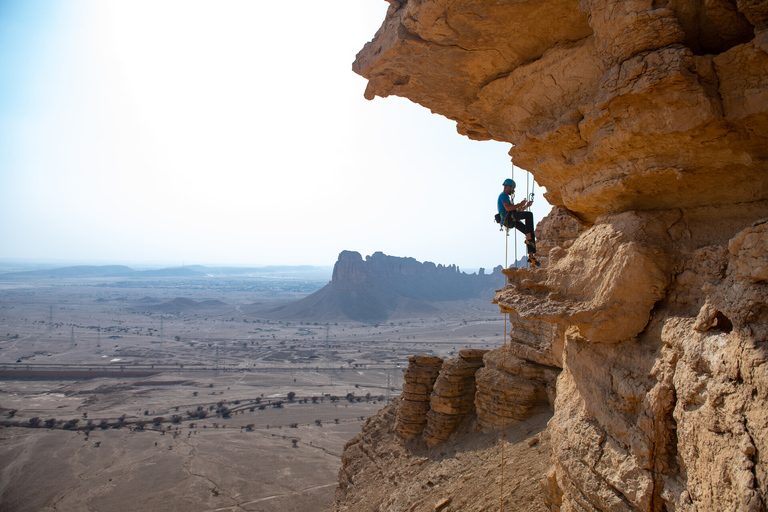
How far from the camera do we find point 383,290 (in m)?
110

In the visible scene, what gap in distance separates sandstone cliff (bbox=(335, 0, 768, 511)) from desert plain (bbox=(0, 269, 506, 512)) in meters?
19.0

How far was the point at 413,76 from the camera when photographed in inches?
255

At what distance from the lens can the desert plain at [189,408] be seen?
2181 cm

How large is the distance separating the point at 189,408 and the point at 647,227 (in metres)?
38.6

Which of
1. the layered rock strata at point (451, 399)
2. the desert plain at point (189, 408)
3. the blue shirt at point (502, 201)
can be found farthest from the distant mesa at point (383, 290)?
the blue shirt at point (502, 201)

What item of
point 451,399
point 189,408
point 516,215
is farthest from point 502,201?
point 189,408

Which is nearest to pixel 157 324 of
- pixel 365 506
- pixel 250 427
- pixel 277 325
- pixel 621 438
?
pixel 277 325

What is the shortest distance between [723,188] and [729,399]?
6.50 ft

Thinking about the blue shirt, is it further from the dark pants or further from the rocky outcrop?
the rocky outcrop

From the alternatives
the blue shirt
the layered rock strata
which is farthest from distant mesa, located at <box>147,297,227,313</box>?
the blue shirt

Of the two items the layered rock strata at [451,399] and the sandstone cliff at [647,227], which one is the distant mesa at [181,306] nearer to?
the layered rock strata at [451,399]

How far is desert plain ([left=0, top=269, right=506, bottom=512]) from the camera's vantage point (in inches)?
859

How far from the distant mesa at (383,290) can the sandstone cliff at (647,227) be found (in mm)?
89128

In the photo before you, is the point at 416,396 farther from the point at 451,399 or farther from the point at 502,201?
the point at 502,201
